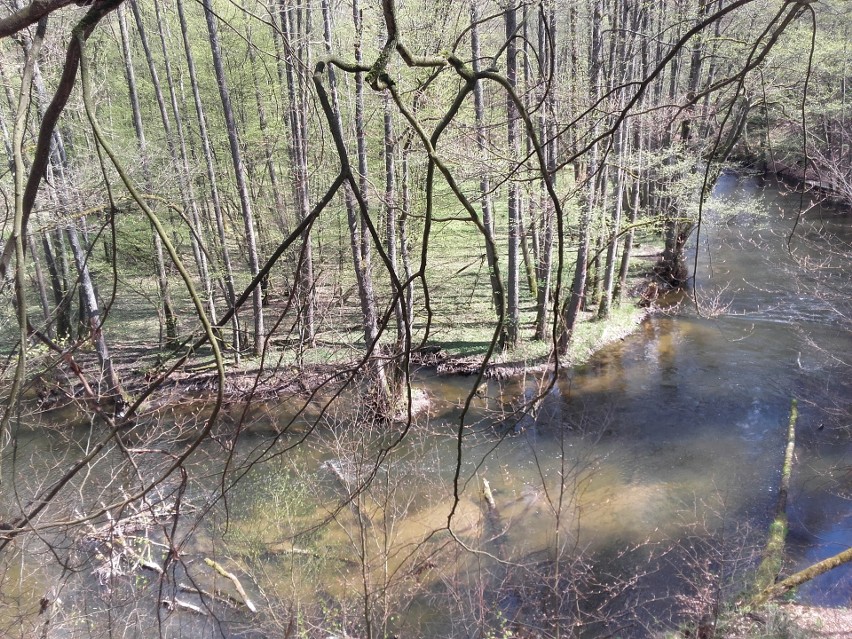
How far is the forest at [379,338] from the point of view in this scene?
386 cm

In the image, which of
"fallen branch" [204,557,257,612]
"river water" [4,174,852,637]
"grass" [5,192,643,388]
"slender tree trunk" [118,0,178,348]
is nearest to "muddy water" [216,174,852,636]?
"river water" [4,174,852,637]

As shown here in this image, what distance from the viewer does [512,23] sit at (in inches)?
336

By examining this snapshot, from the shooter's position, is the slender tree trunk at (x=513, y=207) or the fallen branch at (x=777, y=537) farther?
the slender tree trunk at (x=513, y=207)

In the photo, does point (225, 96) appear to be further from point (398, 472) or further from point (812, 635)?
point (812, 635)

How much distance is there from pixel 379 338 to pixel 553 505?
19.2 feet

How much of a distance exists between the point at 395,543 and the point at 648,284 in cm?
1061

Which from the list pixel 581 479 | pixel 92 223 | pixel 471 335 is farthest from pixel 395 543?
pixel 92 223

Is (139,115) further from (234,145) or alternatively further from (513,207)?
(513,207)

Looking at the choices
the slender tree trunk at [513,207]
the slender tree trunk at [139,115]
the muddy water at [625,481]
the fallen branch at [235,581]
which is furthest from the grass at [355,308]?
the fallen branch at [235,581]

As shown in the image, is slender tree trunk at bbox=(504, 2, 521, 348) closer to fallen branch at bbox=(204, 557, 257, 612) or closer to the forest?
the forest

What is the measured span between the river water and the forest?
0.17 feet

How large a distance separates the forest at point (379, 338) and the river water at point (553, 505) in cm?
5

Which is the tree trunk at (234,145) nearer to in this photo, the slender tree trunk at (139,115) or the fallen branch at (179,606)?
the slender tree trunk at (139,115)

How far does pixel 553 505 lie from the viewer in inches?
294
